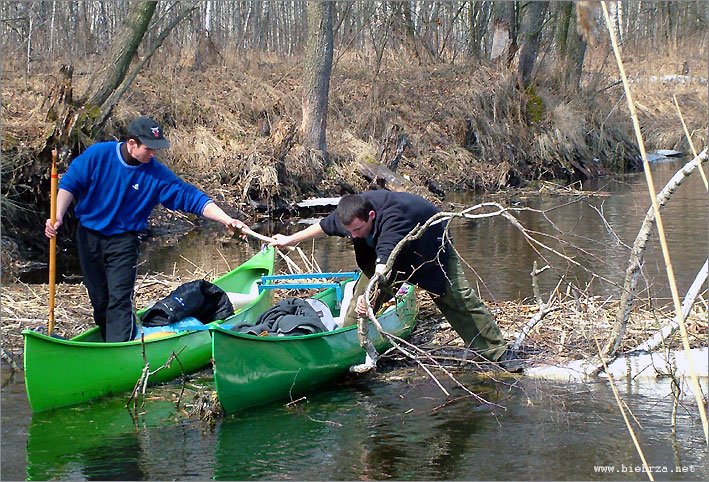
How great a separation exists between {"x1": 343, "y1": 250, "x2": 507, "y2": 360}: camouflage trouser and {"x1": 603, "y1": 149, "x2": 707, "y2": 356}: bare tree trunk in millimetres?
812

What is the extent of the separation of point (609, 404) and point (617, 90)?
18.8 metres

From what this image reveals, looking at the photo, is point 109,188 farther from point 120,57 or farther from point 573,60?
point 573,60

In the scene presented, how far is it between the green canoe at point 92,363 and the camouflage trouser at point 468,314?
1.54m

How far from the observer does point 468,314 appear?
21.7ft

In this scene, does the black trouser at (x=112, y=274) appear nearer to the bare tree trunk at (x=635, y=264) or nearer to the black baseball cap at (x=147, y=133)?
the black baseball cap at (x=147, y=133)

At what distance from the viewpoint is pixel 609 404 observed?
603cm

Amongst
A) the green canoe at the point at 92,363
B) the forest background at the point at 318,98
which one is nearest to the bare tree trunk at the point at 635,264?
the green canoe at the point at 92,363

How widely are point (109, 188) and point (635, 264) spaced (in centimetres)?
355

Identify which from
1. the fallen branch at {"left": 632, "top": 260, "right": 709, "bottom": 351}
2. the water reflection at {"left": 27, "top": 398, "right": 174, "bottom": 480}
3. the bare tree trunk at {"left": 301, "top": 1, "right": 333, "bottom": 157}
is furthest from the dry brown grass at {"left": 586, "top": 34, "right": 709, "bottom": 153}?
the water reflection at {"left": 27, "top": 398, "right": 174, "bottom": 480}

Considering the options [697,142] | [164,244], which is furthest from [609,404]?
[697,142]

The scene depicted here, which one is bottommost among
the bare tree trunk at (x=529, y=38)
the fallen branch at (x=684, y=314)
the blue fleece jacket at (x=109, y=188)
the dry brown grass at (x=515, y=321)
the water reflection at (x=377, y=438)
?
the water reflection at (x=377, y=438)

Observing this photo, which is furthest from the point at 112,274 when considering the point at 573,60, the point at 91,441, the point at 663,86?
the point at 663,86

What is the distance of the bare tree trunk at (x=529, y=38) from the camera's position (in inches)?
850

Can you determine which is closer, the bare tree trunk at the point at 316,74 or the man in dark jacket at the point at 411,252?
the man in dark jacket at the point at 411,252
